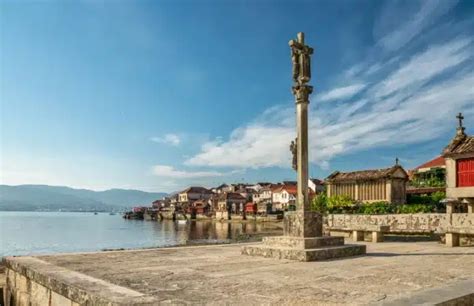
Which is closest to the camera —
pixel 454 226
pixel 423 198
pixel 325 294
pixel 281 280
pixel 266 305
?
pixel 266 305

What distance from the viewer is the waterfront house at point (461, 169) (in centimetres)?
3222

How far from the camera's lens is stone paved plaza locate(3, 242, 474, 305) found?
646 cm

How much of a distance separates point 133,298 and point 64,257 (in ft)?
20.3

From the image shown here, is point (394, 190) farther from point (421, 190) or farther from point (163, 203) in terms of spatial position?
point (163, 203)

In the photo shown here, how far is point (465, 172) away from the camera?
32.8 m

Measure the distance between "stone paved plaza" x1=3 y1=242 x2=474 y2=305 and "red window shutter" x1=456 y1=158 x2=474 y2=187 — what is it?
74.8ft

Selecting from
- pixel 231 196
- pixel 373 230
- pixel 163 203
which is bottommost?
pixel 163 203

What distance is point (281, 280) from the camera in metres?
8.04

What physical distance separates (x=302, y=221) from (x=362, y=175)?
48.4m

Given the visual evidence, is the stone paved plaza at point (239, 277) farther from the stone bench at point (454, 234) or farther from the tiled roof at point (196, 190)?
the tiled roof at point (196, 190)

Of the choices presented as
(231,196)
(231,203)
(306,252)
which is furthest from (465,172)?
(231,196)

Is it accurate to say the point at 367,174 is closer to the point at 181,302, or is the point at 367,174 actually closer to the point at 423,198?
the point at 423,198

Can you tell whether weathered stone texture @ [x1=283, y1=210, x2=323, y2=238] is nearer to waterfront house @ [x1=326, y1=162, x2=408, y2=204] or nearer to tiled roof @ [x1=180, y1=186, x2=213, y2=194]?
waterfront house @ [x1=326, y1=162, x2=408, y2=204]

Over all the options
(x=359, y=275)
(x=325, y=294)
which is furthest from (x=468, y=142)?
(x=325, y=294)
